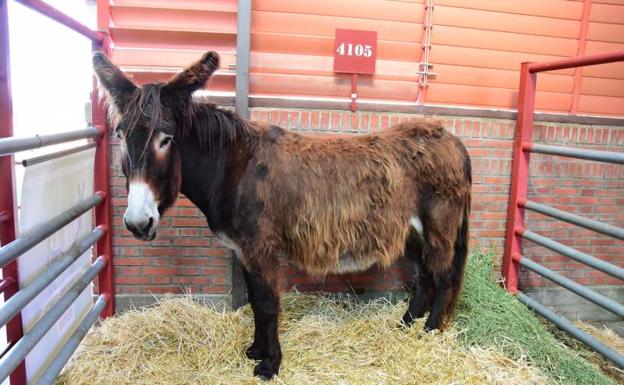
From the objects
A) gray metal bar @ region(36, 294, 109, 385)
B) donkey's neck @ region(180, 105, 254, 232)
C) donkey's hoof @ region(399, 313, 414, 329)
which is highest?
donkey's neck @ region(180, 105, 254, 232)

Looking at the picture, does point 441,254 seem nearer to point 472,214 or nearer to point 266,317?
point 472,214

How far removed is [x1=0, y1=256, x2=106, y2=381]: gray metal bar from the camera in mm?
1670

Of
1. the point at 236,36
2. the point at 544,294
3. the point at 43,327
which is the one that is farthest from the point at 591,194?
the point at 43,327

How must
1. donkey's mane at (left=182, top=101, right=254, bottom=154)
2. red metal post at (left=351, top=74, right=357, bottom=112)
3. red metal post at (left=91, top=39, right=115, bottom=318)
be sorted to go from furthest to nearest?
1. red metal post at (left=351, top=74, right=357, bottom=112)
2. red metal post at (left=91, top=39, right=115, bottom=318)
3. donkey's mane at (left=182, top=101, right=254, bottom=154)

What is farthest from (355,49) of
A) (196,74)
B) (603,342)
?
(603,342)

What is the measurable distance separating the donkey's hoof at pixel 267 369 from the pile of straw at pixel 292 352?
0.13 feet

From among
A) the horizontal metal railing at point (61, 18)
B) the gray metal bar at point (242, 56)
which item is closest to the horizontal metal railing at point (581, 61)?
the gray metal bar at point (242, 56)

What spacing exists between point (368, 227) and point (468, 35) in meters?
1.95

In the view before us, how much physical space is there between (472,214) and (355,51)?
1727 millimetres

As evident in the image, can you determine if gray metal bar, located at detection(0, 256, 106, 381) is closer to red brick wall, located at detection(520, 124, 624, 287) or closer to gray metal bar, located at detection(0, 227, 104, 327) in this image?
gray metal bar, located at detection(0, 227, 104, 327)

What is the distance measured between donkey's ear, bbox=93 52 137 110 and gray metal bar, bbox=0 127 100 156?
0.31 meters

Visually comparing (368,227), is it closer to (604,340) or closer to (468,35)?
(468,35)

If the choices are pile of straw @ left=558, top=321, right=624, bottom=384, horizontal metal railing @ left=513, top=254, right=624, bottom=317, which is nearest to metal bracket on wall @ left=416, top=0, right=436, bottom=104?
horizontal metal railing @ left=513, top=254, right=624, bottom=317

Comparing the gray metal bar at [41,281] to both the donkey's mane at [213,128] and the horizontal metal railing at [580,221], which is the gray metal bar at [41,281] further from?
the horizontal metal railing at [580,221]
